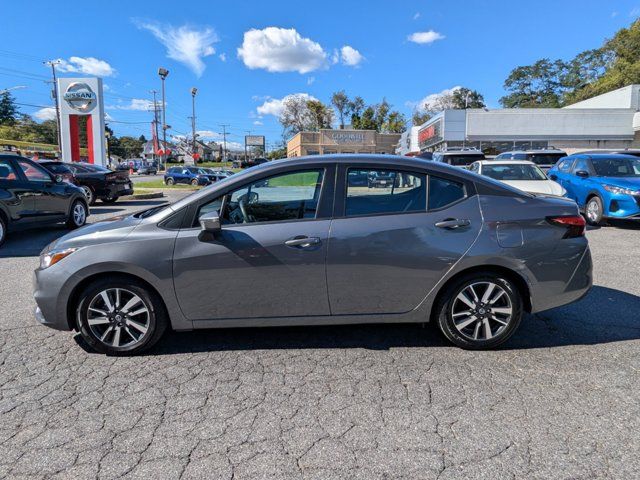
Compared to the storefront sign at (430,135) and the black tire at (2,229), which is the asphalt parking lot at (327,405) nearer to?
the black tire at (2,229)

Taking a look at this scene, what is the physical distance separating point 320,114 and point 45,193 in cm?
8409

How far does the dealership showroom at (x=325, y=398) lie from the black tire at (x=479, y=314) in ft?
0.45

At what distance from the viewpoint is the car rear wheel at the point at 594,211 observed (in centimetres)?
1004

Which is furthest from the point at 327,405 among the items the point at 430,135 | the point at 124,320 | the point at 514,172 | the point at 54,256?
the point at 430,135

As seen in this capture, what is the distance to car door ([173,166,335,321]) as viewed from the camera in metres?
3.49

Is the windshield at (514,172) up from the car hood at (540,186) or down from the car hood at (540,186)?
up

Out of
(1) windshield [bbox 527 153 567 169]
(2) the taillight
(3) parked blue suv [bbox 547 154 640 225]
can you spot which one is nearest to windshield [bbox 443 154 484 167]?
(1) windshield [bbox 527 153 567 169]

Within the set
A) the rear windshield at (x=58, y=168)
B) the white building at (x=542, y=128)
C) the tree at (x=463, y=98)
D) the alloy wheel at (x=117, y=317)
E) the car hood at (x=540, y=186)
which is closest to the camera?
the alloy wheel at (x=117, y=317)

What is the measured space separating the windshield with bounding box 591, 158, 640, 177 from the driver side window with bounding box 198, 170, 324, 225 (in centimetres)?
938

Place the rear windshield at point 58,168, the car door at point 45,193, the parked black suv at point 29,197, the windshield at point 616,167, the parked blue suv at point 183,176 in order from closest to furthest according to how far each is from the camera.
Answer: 1. the parked black suv at point 29,197
2. the car door at point 45,193
3. the windshield at point 616,167
4. the rear windshield at point 58,168
5. the parked blue suv at point 183,176

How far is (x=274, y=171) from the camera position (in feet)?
12.2

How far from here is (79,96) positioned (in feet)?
86.0

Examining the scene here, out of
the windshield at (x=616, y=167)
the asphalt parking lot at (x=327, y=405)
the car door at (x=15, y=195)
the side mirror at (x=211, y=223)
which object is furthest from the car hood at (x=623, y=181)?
the car door at (x=15, y=195)

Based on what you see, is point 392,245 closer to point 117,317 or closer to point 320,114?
point 117,317
